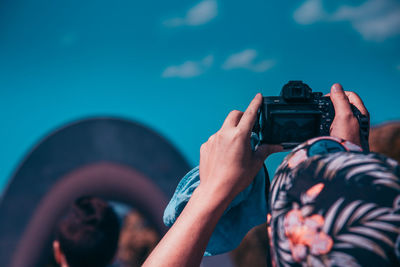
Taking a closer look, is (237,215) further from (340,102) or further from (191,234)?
(340,102)

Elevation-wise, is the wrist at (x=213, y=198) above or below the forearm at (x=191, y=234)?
above

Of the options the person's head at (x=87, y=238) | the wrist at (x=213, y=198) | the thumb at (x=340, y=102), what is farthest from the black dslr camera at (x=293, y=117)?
the person's head at (x=87, y=238)

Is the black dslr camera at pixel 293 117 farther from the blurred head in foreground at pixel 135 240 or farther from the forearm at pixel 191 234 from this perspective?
the blurred head in foreground at pixel 135 240

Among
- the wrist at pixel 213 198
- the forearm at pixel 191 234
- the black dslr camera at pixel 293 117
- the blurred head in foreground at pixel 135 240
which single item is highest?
the black dslr camera at pixel 293 117

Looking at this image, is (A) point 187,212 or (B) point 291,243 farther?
(A) point 187,212

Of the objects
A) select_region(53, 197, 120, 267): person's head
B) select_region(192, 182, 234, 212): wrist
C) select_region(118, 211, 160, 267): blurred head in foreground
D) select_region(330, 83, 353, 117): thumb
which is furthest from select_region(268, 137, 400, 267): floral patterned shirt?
select_region(118, 211, 160, 267): blurred head in foreground

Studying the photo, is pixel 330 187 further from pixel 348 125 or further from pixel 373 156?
pixel 348 125

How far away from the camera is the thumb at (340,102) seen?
0.45 meters

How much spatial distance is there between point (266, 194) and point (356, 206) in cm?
20

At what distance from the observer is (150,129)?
47.5 inches

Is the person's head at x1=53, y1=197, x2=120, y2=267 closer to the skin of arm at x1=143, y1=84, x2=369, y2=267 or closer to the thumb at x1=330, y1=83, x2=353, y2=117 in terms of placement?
the skin of arm at x1=143, y1=84, x2=369, y2=267

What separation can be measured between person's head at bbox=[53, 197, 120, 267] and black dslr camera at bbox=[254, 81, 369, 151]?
2.97 feet

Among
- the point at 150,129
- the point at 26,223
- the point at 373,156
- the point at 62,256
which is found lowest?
the point at 62,256

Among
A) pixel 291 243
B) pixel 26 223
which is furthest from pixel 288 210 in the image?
pixel 26 223
